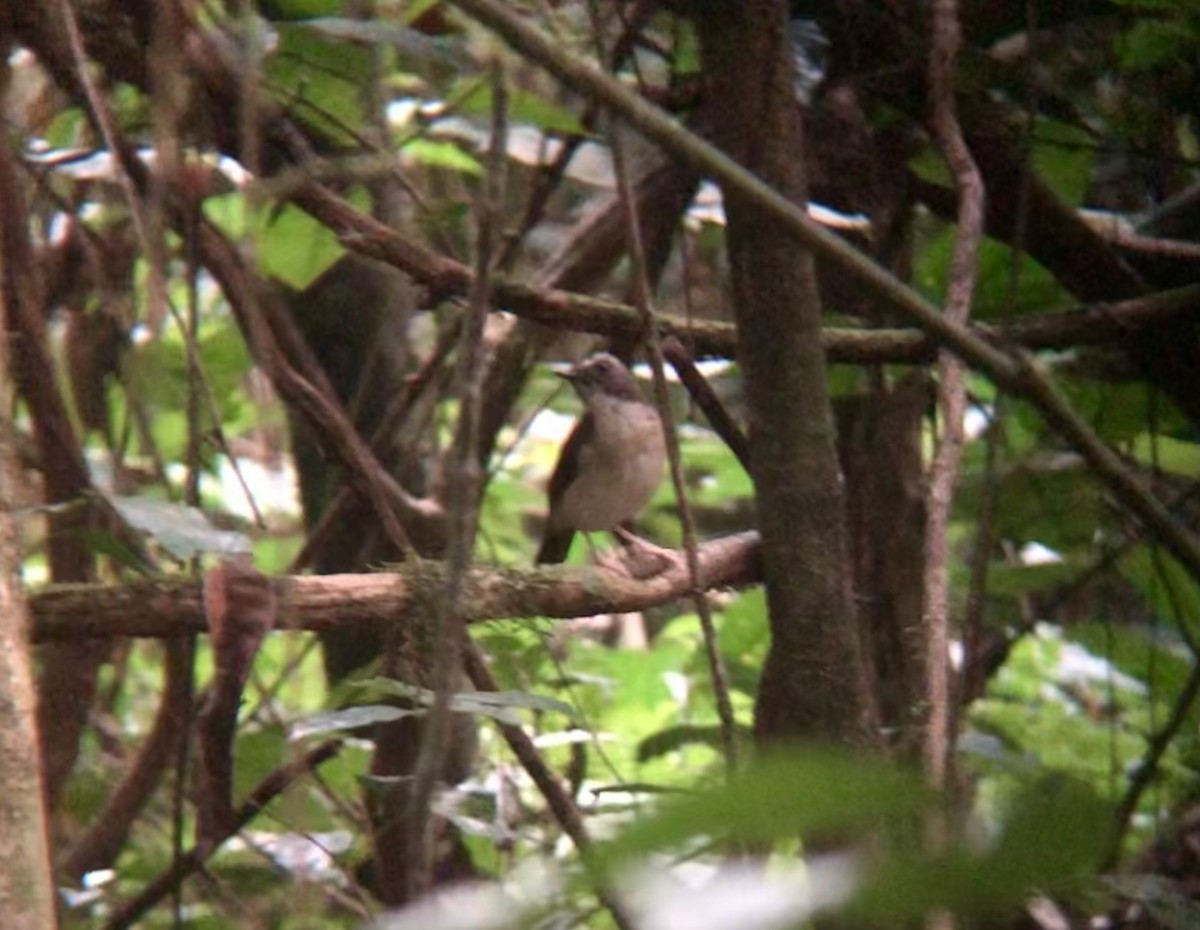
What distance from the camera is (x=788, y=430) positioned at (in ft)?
6.29

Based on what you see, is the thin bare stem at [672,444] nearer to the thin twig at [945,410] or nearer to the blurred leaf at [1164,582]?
the thin twig at [945,410]

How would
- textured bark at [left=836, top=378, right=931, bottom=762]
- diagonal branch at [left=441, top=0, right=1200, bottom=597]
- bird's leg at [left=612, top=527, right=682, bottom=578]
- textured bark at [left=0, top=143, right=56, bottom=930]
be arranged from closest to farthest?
diagonal branch at [left=441, top=0, right=1200, bottom=597], textured bark at [left=0, top=143, right=56, bottom=930], bird's leg at [left=612, top=527, right=682, bottom=578], textured bark at [left=836, top=378, right=931, bottom=762]

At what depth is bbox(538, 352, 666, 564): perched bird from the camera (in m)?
4.12

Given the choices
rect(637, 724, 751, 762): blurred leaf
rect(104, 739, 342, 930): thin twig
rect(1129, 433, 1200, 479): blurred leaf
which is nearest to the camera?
rect(104, 739, 342, 930): thin twig

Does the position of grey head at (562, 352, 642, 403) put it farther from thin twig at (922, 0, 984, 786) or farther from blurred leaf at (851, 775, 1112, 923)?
blurred leaf at (851, 775, 1112, 923)

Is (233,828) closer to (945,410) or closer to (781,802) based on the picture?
(945,410)

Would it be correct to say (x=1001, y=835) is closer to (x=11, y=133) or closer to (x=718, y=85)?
(x=718, y=85)

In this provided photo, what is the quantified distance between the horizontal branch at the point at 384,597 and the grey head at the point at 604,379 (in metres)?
1.61

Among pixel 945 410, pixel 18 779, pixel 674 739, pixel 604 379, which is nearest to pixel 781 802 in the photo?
pixel 18 779

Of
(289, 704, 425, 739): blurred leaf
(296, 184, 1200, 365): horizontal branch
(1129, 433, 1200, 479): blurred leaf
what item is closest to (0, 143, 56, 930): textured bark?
(289, 704, 425, 739): blurred leaf

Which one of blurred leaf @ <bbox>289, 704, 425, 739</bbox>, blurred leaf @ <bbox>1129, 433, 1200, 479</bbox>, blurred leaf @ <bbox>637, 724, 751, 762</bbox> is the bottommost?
blurred leaf @ <bbox>637, 724, 751, 762</bbox>

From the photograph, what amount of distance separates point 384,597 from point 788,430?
51 cm

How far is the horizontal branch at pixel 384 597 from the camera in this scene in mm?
1782

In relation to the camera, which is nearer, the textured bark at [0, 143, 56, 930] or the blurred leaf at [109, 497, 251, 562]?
the textured bark at [0, 143, 56, 930]
